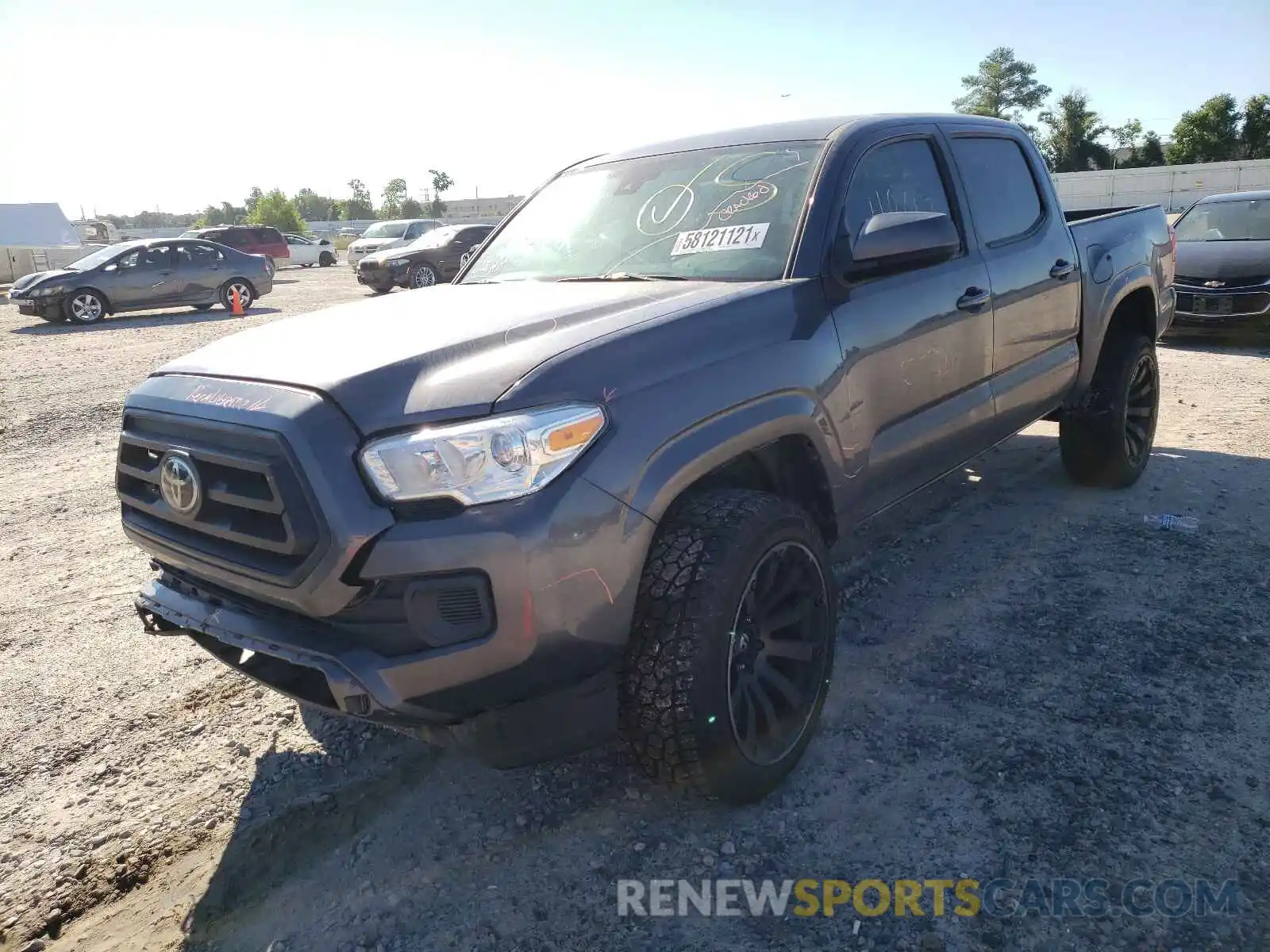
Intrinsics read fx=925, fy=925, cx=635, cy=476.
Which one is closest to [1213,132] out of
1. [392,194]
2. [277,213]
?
[277,213]

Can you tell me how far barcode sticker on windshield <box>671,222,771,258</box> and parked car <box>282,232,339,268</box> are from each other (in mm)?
33515

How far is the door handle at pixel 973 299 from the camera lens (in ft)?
11.7

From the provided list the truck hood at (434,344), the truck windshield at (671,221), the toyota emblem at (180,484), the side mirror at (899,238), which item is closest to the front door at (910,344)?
the side mirror at (899,238)

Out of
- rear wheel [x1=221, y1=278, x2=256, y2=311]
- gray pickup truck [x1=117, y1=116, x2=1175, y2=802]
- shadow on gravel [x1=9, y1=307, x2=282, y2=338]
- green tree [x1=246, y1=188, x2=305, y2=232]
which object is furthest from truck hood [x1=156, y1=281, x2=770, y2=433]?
green tree [x1=246, y1=188, x2=305, y2=232]

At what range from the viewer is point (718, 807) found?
2.63 meters

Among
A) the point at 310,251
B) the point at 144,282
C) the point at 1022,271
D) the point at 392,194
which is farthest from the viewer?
the point at 392,194

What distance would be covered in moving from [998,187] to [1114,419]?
1542 mm

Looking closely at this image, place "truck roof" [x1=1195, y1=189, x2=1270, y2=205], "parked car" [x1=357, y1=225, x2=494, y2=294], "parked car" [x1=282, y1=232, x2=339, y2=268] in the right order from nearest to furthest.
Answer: "truck roof" [x1=1195, y1=189, x2=1270, y2=205]
"parked car" [x1=357, y1=225, x2=494, y2=294]
"parked car" [x1=282, y1=232, x2=339, y2=268]

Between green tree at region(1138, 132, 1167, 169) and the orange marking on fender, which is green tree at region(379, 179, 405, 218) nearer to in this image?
green tree at region(1138, 132, 1167, 169)

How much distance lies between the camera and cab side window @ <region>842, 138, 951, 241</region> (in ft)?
10.6

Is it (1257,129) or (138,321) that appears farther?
(1257,129)

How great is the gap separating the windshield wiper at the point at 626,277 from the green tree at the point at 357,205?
122m

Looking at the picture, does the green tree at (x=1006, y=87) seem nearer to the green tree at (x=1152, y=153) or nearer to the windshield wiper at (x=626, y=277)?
the green tree at (x=1152, y=153)

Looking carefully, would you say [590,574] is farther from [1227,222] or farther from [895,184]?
[1227,222]
